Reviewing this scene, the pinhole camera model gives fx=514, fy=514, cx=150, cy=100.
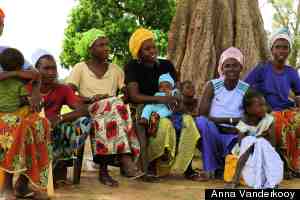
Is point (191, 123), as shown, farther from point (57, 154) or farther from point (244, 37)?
point (244, 37)

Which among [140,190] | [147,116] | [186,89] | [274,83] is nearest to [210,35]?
[186,89]

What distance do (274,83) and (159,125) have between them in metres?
1.44

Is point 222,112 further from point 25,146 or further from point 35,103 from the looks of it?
point 25,146

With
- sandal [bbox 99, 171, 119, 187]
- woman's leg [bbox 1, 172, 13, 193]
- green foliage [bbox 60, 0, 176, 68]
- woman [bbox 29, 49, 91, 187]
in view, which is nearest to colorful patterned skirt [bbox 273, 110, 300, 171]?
sandal [bbox 99, 171, 119, 187]

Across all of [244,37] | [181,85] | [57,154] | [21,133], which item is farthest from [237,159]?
[244,37]

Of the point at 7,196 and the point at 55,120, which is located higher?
the point at 55,120

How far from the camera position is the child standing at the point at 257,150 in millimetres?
4637

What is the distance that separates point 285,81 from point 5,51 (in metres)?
A: 3.12

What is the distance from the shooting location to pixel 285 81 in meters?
5.82

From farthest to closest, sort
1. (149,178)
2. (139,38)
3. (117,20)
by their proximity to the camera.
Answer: (117,20) → (139,38) → (149,178)

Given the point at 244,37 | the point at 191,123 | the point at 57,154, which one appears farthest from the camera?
the point at 244,37

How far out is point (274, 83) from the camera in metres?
5.78

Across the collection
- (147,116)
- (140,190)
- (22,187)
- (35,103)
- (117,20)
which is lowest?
(140,190)

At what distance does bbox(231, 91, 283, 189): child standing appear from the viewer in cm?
464
